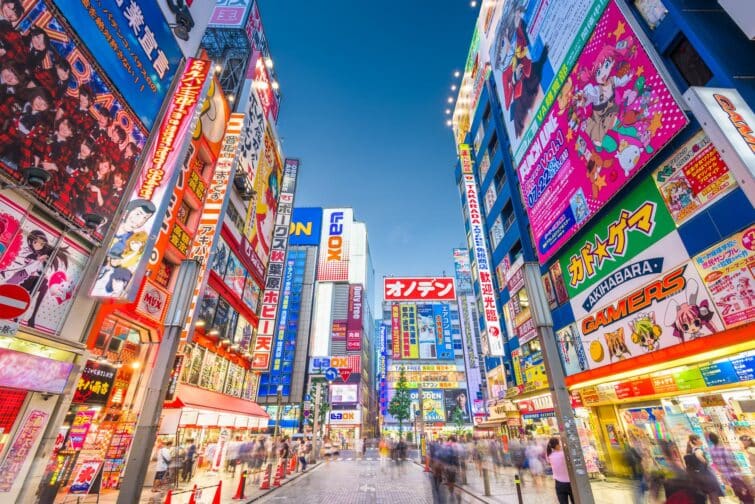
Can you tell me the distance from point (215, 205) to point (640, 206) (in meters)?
17.9

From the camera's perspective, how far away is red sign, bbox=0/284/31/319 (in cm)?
627

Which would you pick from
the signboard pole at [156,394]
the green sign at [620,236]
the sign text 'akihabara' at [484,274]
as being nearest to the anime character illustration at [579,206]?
the green sign at [620,236]

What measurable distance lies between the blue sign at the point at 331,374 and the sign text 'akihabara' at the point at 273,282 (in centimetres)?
4782

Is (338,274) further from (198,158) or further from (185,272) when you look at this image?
(185,272)

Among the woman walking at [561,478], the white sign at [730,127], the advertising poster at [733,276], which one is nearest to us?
the white sign at [730,127]

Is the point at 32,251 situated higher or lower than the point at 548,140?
lower

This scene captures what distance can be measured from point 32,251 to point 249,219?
643 inches

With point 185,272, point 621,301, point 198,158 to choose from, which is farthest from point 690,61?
point 198,158

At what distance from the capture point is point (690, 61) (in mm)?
9875

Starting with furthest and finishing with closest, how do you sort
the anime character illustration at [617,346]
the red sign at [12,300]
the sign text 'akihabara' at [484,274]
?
the sign text 'akihabara' at [484,274] → the anime character illustration at [617,346] → the red sign at [12,300]

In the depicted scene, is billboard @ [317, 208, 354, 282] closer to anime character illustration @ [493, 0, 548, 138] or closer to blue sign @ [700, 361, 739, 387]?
anime character illustration @ [493, 0, 548, 138]

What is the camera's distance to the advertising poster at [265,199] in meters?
23.9

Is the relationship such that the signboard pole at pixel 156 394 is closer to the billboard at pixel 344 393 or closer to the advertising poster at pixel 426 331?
the billboard at pixel 344 393

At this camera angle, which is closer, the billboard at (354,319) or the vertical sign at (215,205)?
the vertical sign at (215,205)
